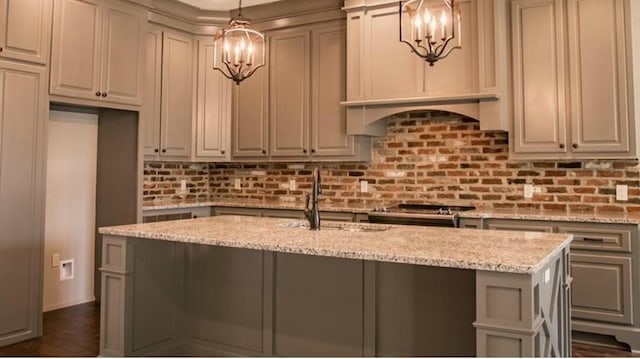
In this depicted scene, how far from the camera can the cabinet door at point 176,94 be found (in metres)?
4.92

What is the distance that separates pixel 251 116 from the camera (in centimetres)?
532

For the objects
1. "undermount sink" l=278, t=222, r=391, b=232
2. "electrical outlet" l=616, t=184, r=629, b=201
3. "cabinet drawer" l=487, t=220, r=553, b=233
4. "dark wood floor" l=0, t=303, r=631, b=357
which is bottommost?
"dark wood floor" l=0, t=303, r=631, b=357

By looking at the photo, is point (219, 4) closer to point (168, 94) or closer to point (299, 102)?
point (168, 94)

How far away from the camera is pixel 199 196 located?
5.72 meters

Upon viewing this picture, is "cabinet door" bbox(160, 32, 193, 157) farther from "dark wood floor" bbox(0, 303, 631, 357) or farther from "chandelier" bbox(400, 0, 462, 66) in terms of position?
"chandelier" bbox(400, 0, 462, 66)

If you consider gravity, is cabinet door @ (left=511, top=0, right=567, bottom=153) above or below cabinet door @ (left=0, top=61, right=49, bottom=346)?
above

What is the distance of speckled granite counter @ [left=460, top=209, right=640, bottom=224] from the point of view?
340 centimetres

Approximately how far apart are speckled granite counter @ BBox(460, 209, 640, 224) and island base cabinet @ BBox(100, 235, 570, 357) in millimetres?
1170

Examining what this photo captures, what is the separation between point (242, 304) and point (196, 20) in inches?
136

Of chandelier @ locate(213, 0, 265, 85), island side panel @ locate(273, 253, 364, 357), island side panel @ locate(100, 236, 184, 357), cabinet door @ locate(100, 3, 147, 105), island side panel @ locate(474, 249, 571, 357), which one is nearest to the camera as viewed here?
island side panel @ locate(474, 249, 571, 357)

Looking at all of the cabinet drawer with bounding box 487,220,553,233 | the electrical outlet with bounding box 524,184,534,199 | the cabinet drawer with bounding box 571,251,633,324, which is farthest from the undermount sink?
the electrical outlet with bounding box 524,184,534,199

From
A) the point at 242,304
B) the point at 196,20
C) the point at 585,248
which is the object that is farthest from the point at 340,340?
the point at 196,20

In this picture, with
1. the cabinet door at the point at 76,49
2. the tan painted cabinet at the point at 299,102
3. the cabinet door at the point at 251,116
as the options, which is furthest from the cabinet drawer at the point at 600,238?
the cabinet door at the point at 76,49

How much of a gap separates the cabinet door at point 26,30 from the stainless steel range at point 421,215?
112 inches
